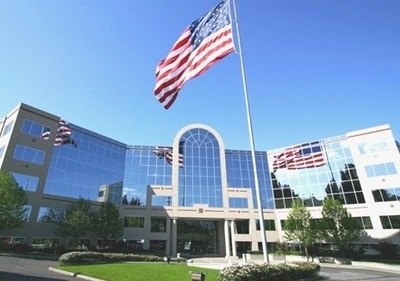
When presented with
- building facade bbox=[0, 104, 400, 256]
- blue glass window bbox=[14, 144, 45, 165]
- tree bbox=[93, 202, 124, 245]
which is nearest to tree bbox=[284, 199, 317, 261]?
building facade bbox=[0, 104, 400, 256]

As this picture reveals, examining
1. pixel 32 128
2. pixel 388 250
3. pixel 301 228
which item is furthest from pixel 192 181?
pixel 388 250

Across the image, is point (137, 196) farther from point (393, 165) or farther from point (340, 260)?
point (393, 165)

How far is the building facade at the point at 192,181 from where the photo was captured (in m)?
38.0

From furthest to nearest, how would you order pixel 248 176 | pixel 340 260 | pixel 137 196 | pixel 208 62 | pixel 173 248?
1. pixel 248 176
2. pixel 137 196
3. pixel 173 248
4. pixel 340 260
5. pixel 208 62

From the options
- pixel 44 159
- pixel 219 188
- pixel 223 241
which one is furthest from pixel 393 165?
pixel 44 159

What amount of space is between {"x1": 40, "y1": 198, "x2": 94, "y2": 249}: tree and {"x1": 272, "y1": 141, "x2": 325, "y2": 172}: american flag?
3614 cm

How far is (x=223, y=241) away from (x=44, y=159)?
3413 cm

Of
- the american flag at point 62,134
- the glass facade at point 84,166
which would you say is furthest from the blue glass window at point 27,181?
the american flag at point 62,134

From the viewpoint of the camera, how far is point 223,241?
5069 cm

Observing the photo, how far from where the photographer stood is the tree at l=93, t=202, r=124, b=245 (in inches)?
1564

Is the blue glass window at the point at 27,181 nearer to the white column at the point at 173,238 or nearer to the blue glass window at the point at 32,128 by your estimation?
the blue glass window at the point at 32,128

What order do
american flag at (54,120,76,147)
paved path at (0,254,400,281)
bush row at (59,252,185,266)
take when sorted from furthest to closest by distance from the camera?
1. american flag at (54,120,76,147)
2. bush row at (59,252,185,266)
3. paved path at (0,254,400,281)

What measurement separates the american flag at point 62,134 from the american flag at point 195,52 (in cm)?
3261

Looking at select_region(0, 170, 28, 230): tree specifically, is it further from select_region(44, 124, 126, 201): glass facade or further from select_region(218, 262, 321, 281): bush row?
select_region(218, 262, 321, 281): bush row
